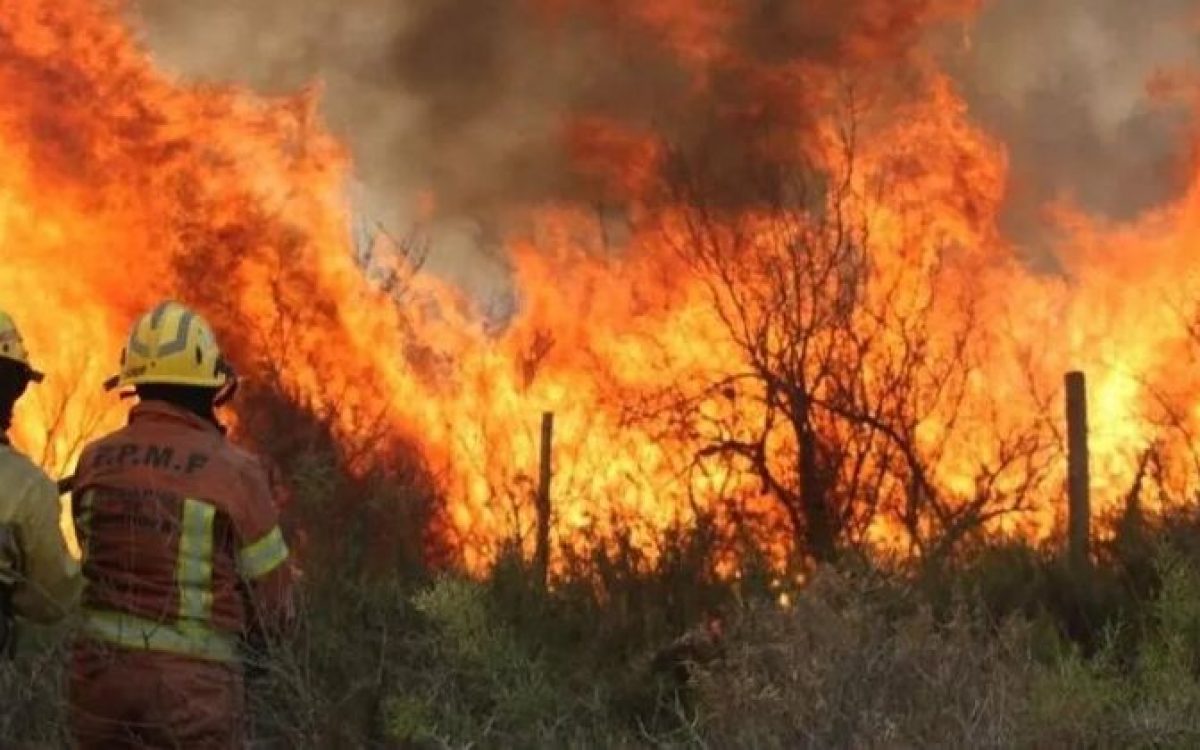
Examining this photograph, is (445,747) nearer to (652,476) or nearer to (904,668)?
(904,668)

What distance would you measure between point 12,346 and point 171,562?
0.80 metres

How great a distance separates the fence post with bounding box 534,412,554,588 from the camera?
8828 millimetres

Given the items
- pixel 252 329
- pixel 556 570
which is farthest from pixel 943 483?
pixel 252 329

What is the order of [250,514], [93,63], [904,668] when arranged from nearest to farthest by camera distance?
[250,514] < [904,668] < [93,63]

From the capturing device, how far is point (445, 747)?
15.6 feet

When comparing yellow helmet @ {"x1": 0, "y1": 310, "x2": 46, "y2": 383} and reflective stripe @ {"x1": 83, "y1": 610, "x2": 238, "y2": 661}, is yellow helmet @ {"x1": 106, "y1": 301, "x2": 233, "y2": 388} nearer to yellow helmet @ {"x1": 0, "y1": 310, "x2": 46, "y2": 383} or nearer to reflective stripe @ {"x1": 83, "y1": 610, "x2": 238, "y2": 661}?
yellow helmet @ {"x1": 0, "y1": 310, "x2": 46, "y2": 383}

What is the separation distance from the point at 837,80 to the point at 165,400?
36.6ft

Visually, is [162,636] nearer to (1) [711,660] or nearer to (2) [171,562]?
(2) [171,562]

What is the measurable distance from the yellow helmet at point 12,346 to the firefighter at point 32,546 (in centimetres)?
27

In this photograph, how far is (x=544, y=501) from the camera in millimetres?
11188

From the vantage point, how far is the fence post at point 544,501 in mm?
8828

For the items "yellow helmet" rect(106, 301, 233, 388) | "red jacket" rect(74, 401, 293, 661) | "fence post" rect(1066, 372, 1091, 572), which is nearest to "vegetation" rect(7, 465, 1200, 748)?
"red jacket" rect(74, 401, 293, 661)

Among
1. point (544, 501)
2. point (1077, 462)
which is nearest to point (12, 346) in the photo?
point (544, 501)

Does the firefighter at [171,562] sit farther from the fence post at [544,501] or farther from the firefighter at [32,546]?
the fence post at [544,501]
